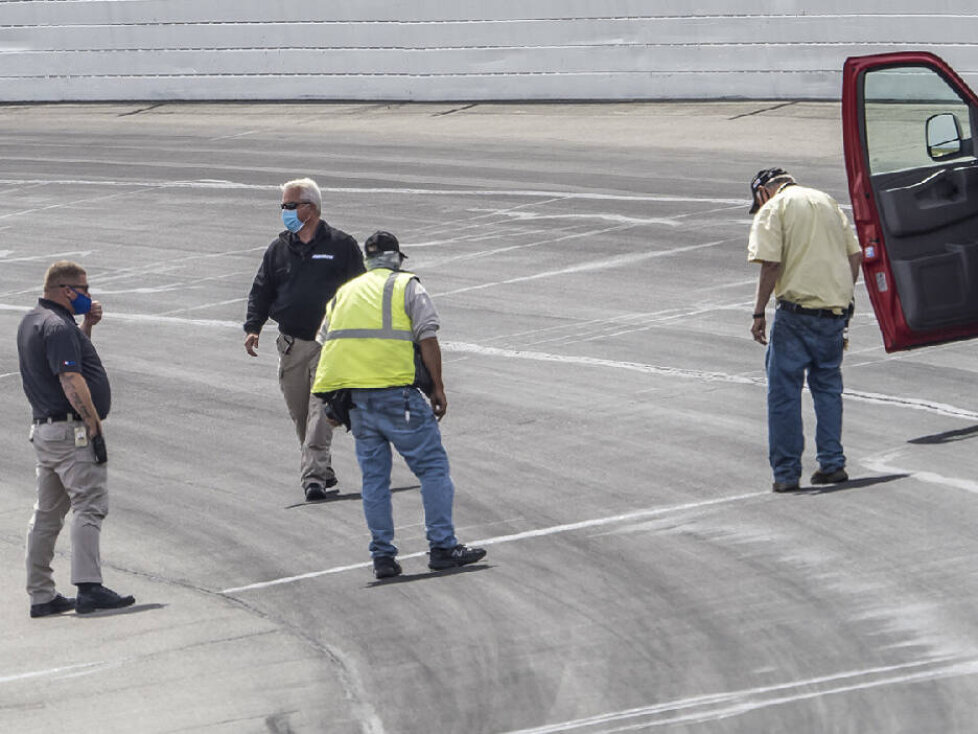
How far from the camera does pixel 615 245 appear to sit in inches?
774

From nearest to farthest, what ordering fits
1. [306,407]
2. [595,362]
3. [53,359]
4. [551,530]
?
1. [53,359]
2. [551,530]
3. [306,407]
4. [595,362]

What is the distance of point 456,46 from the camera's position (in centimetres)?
3036

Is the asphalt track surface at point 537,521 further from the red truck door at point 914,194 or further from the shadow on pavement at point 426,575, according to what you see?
the red truck door at point 914,194

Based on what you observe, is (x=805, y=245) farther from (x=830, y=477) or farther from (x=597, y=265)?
(x=597, y=265)

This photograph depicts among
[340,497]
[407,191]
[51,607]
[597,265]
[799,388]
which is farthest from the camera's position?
[407,191]

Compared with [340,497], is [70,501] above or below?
above

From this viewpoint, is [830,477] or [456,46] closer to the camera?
[830,477]

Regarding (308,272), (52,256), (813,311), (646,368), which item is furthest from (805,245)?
(52,256)

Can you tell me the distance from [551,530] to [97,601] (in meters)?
2.38

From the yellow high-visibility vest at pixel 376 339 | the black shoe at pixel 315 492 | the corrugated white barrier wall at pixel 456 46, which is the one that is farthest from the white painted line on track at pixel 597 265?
the corrugated white barrier wall at pixel 456 46

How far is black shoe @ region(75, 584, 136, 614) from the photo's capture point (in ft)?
33.9

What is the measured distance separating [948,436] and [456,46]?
1934 centimetres

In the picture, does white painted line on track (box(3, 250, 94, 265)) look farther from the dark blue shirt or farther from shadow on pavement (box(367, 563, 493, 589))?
shadow on pavement (box(367, 563, 493, 589))

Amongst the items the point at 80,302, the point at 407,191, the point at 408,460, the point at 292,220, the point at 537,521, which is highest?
the point at 292,220
